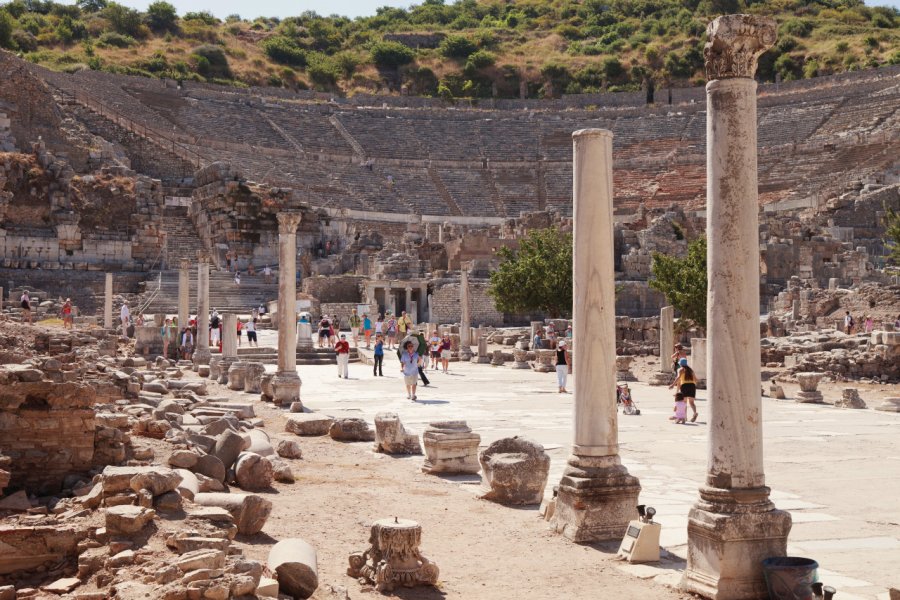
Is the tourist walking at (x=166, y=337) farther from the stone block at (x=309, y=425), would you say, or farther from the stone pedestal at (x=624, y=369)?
the stone block at (x=309, y=425)

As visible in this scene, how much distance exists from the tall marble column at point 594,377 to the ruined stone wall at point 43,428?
4189 mm

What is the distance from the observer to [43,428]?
825cm

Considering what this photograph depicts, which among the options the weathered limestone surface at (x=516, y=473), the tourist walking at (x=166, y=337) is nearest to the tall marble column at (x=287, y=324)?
the weathered limestone surface at (x=516, y=473)

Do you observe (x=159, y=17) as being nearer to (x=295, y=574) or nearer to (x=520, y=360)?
(x=520, y=360)

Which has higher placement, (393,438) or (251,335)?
(251,335)

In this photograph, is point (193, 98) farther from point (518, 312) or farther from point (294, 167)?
point (518, 312)

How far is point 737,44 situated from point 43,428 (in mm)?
6454

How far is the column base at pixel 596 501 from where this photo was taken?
7375mm

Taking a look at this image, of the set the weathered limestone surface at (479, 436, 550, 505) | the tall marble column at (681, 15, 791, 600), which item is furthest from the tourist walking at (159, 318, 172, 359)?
the tall marble column at (681, 15, 791, 600)

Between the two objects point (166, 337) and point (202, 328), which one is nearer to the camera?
point (202, 328)

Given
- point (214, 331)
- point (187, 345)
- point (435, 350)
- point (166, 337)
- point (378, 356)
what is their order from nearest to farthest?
1. point (378, 356)
2. point (435, 350)
3. point (166, 337)
4. point (187, 345)
5. point (214, 331)

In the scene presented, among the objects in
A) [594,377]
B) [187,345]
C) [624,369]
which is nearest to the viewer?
[594,377]

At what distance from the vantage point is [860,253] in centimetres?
4112

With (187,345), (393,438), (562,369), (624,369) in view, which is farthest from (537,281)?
(393,438)
